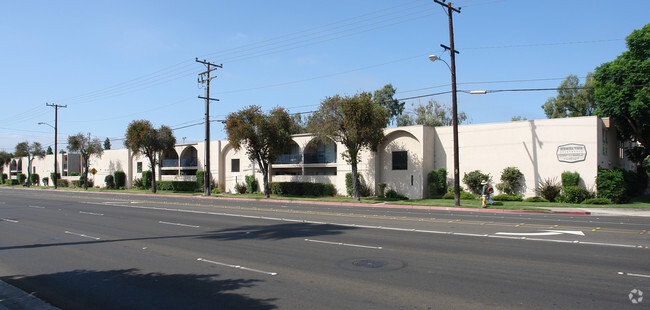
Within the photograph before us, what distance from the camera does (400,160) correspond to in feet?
112

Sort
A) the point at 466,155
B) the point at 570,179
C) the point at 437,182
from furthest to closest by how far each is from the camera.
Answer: the point at 437,182
the point at 466,155
the point at 570,179

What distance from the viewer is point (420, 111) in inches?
2579

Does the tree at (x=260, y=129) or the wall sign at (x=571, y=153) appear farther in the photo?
the tree at (x=260, y=129)

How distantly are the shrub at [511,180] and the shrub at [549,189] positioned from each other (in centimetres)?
130

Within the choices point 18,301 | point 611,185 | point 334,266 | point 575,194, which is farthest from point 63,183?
point 334,266

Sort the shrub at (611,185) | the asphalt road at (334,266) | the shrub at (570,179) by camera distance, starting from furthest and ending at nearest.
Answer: the shrub at (570,179) → the shrub at (611,185) → the asphalt road at (334,266)

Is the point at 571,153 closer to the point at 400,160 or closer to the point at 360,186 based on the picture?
the point at 400,160

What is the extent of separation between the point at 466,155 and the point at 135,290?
28175 millimetres

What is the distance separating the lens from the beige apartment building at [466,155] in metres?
27.6

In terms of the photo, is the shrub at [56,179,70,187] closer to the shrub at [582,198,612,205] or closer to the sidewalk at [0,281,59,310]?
the shrub at [582,198,612,205]

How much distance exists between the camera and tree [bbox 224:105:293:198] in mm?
35125

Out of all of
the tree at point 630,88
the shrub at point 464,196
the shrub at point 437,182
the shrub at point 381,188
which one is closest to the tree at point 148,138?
the shrub at point 381,188

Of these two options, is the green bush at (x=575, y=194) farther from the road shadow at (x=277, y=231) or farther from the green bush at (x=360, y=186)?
the road shadow at (x=277, y=231)

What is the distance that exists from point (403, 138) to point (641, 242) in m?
23.3
